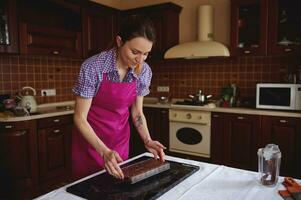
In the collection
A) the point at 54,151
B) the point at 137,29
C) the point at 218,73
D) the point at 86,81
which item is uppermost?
the point at 137,29

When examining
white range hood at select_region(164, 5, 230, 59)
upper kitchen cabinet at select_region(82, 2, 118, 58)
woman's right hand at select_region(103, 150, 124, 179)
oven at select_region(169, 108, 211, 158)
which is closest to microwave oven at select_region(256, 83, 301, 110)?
oven at select_region(169, 108, 211, 158)

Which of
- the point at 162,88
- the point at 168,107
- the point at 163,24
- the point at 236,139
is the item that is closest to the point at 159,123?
the point at 168,107

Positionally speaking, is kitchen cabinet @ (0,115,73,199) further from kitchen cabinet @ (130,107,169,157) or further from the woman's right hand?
the woman's right hand

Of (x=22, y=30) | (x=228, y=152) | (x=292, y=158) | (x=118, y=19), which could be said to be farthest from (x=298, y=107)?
(x=22, y=30)

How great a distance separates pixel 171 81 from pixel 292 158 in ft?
6.25

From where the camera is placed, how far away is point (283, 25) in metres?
2.88

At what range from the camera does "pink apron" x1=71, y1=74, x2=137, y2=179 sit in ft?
4.39

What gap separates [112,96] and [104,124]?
168 mm

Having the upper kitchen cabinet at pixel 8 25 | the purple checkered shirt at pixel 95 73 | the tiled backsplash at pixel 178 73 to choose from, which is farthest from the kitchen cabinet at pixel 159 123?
the purple checkered shirt at pixel 95 73

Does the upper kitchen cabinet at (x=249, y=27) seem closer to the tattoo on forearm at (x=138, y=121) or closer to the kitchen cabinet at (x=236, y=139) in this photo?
the kitchen cabinet at (x=236, y=139)

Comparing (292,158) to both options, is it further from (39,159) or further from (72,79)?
(72,79)

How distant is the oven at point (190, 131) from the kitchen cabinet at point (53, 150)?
1.27 meters

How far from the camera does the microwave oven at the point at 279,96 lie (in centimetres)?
273

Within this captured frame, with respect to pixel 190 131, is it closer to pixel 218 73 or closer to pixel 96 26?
pixel 218 73
